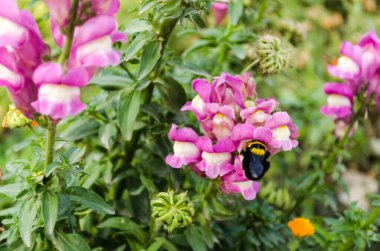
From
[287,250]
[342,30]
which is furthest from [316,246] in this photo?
[342,30]

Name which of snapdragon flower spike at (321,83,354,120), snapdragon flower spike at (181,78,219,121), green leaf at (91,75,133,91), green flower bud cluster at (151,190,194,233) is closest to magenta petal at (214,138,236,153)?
snapdragon flower spike at (181,78,219,121)

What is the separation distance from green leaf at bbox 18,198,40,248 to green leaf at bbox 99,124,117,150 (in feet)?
1.49

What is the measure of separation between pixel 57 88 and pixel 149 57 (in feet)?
1.55

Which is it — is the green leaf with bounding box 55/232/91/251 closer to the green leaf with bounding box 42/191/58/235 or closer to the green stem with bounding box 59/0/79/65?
the green leaf with bounding box 42/191/58/235

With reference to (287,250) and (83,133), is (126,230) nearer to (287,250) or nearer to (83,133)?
(83,133)

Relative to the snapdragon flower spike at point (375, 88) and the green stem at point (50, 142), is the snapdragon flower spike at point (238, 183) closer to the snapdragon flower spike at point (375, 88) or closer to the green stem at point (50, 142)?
the green stem at point (50, 142)

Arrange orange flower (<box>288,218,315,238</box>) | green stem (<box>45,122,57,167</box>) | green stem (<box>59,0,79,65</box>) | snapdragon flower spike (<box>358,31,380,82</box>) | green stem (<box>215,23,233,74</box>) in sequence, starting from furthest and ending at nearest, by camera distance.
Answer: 1. green stem (<box>215,23,233,74</box>)
2. snapdragon flower spike (<box>358,31,380,82</box>)
3. orange flower (<box>288,218,315,238</box>)
4. green stem (<box>45,122,57,167</box>)
5. green stem (<box>59,0,79,65</box>)

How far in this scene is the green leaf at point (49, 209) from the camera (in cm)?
169

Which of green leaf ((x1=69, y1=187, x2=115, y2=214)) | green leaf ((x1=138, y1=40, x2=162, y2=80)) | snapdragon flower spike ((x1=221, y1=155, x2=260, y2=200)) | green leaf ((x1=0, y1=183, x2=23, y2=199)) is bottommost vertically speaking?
green leaf ((x1=0, y1=183, x2=23, y2=199))

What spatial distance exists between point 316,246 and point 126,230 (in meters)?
0.77

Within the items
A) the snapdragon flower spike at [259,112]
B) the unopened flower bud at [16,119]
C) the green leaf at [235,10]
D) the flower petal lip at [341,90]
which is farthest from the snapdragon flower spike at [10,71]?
the flower petal lip at [341,90]

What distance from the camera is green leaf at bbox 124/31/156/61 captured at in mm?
1886

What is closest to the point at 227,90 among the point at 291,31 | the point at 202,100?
the point at 202,100

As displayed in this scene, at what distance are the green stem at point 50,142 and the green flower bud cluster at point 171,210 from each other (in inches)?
14.7
